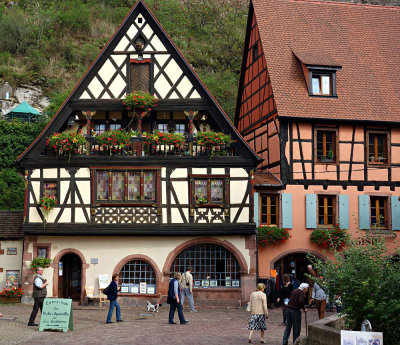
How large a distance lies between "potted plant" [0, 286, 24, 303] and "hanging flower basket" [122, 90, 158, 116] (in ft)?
24.8

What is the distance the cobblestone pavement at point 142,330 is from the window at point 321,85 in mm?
9783

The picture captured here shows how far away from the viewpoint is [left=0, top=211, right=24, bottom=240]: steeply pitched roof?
2283 cm

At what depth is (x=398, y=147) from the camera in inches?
1003

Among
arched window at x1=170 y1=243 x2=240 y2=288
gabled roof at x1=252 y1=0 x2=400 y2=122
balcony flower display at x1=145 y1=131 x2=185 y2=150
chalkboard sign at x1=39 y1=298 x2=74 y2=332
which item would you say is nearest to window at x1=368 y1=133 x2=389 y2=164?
gabled roof at x1=252 y1=0 x2=400 y2=122

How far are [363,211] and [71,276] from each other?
1178 centimetres

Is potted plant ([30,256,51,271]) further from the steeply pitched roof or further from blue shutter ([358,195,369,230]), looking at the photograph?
blue shutter ([358,195,369,230])

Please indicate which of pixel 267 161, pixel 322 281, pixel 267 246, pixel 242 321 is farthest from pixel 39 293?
pixel 267 161

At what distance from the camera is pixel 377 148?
83.6 ft

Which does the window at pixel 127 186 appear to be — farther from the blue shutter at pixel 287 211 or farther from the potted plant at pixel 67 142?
the blue shutter at pixel 287 211

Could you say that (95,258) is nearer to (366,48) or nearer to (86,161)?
(86,161)

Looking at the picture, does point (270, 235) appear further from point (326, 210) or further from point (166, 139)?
point (166, 139)

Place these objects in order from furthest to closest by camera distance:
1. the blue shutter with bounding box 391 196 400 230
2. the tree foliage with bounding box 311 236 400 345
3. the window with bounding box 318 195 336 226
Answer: the blue shutter with bounding box 391 196 400 230, the window with bounding box 318 195 336 226, the tree foliage with bounding box 311 236 400 345

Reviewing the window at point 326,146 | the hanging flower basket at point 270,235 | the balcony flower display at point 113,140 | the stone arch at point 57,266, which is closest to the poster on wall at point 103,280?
the stone arch at point 57,266

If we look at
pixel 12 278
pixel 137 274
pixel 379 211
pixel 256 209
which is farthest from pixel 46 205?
pixel 379 211
